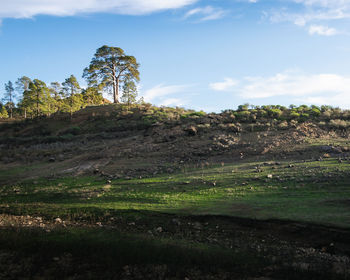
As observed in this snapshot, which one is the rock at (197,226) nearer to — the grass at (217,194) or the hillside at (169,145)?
the grass at (217,194)

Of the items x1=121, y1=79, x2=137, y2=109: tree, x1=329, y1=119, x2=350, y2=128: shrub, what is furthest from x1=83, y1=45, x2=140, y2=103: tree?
x1=329, y1=119, x2=350, y2=128: shrub

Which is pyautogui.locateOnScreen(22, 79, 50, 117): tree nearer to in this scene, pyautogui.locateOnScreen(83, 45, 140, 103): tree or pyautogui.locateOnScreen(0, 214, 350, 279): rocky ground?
pyautogui.locateOnScreen(83, 45, 140, 103): tree

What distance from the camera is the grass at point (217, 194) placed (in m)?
9.98

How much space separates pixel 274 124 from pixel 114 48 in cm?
3488

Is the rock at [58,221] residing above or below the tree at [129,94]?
below

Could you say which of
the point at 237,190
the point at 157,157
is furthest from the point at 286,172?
the point at 157,157

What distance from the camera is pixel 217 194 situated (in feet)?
41.0

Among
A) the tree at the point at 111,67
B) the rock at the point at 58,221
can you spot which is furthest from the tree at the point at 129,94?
the rock at the point at 58,221

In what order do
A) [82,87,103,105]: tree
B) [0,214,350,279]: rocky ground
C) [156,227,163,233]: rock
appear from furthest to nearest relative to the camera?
1. [82,87,103,105]: tree
2. [156,227,163,233]: rock
3. [0,214,350,279]: rocky ground

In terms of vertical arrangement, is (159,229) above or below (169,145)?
below

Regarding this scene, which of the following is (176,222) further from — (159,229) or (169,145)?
(169,145)

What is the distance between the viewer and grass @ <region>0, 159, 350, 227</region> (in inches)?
393

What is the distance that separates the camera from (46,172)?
20.6m

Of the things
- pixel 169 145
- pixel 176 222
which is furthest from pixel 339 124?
pixel 176 222
